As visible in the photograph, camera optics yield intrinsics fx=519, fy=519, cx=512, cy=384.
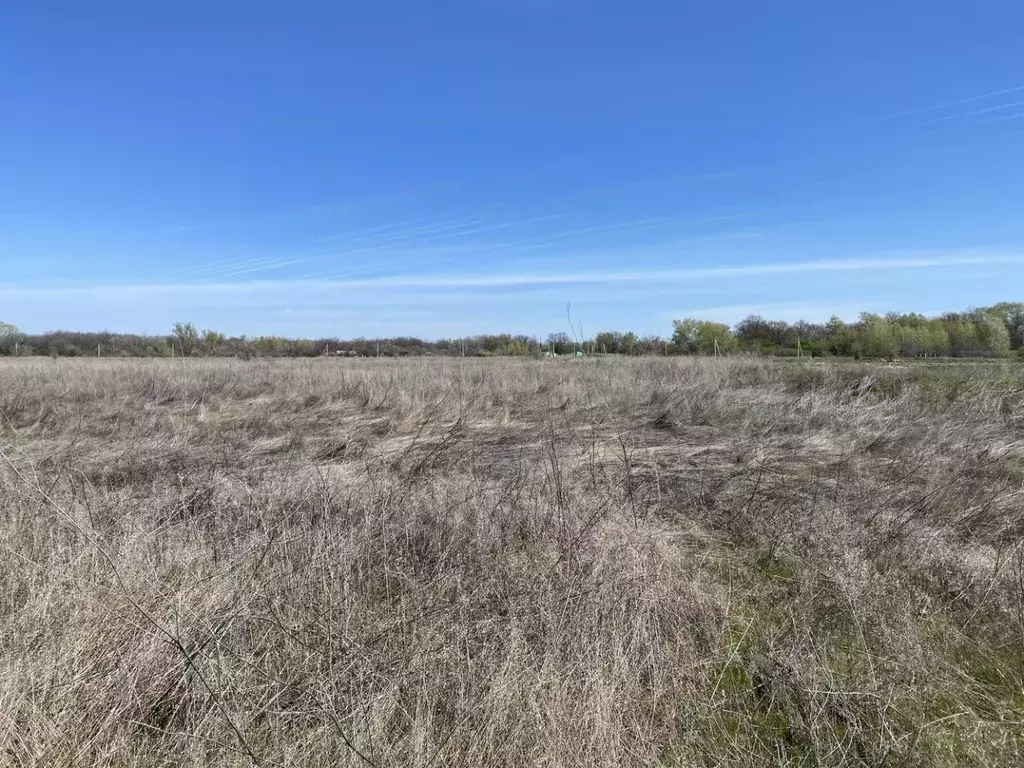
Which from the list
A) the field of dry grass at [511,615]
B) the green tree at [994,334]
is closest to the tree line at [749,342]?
the green tree at [994,334]

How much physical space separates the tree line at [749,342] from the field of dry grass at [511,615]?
30.1 feet

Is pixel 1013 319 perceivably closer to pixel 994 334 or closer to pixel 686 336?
pixel 994 334

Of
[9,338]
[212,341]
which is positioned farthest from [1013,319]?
[9,338]

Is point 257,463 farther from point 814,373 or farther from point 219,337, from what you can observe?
point 219,337

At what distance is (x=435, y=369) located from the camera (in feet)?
53.3

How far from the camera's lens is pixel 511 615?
8.38 feet

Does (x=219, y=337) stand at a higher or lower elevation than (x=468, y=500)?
higher

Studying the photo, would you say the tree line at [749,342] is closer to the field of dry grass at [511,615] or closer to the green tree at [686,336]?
the green tree at [686,336]

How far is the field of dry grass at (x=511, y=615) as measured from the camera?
6.21 ft

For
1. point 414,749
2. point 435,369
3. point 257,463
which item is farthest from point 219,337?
point 414,749

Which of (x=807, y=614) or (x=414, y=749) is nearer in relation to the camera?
(x=414, y=749)

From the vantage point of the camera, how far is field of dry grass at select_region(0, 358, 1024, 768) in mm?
1894

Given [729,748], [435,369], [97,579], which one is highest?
[435,369]

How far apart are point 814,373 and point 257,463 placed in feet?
41.0
